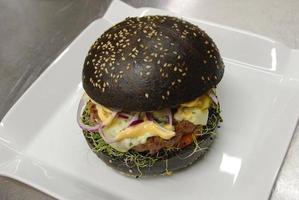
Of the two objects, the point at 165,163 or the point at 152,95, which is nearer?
the point at 152,95

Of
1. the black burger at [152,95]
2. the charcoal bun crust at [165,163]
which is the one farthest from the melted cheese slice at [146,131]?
the charcoal bun crust at [165,163]

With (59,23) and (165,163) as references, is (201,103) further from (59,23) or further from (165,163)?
(59,23)

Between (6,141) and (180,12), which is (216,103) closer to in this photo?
(6,141)

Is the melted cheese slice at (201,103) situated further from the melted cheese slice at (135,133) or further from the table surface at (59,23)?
the table surface at (59,23)

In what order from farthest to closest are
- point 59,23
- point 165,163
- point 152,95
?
point 59,23 < point 165,163 < point 152,95

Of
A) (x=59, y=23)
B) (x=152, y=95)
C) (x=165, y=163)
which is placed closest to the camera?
(x=152, y=95)

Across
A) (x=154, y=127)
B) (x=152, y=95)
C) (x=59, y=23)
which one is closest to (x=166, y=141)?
(x=154, y=127)

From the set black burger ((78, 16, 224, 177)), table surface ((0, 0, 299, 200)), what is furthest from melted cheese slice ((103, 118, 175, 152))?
table surface ((0, 0, 299, 200))

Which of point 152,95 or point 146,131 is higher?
point 152,95
